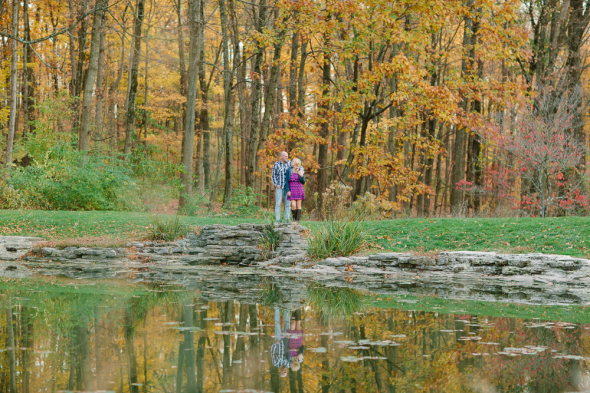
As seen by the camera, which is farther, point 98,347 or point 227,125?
point 227,125

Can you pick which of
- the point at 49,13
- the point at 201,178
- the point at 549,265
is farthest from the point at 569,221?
the point at 49,13

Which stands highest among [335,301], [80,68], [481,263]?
[80,68]

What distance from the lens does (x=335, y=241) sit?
37.8 feet

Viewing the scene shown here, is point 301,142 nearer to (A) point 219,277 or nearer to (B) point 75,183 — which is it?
(B) point 75,183

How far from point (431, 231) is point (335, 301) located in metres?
6.43

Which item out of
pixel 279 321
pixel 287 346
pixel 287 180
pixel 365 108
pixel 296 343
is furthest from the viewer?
pixel 365 108

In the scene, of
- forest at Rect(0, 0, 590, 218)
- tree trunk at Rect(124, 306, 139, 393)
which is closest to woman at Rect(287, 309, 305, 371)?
tree trunk at Rect(124, 306, 139, 393)

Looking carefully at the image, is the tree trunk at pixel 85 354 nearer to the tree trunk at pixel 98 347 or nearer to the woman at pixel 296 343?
the tree trunk at pixel 98 347

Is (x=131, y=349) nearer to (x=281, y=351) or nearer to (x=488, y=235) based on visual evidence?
(x=281, y=351)

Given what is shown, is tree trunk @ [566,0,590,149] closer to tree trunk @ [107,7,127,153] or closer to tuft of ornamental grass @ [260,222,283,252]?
tuft of ornamental grass @ [260,222,283,252]

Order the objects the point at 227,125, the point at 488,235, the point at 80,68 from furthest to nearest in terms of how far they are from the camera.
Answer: the point at 80,68 → the point at 227,125 → the point at 488,235

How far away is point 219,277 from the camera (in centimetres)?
976

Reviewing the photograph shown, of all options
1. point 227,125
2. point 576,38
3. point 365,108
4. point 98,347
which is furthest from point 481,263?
point 576,38

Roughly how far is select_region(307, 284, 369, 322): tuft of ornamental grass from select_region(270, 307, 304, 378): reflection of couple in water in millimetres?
512
